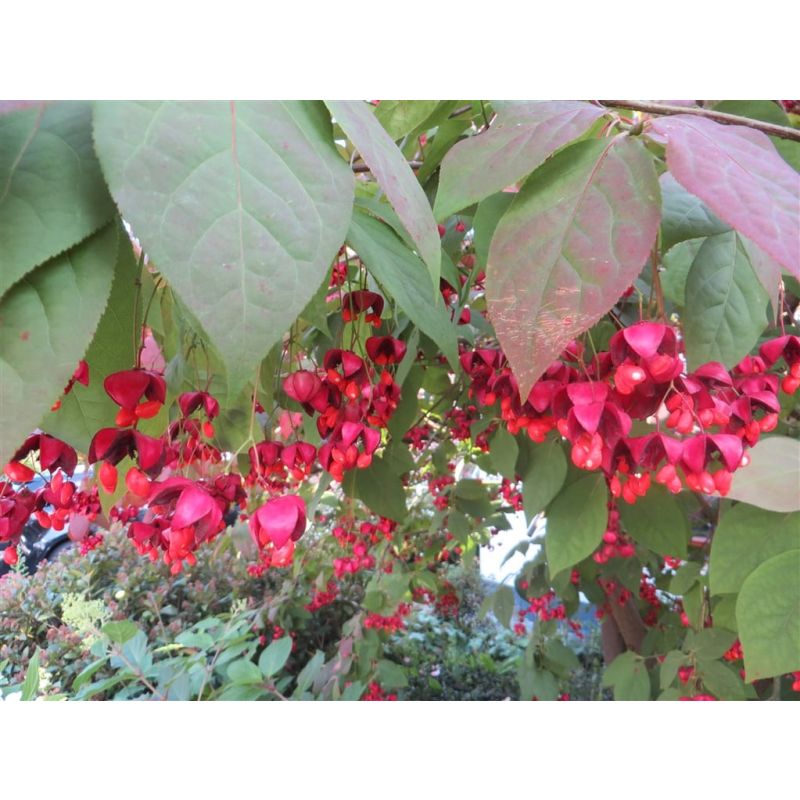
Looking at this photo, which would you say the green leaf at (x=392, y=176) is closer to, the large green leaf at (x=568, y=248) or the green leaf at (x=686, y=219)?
the large green leaf at (x=568, y=248)

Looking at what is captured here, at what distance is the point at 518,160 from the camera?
32 centimetres

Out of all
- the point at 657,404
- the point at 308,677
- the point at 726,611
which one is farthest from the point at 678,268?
the point at 308,677

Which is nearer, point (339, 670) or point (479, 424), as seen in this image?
point (479, 424)

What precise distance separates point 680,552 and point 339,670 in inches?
37.8

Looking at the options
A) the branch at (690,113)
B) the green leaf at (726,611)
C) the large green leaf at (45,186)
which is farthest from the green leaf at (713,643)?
the large green leaf at (45,186)

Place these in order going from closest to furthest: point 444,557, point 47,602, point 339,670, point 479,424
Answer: point 479,424 < point 47,602 < point 339,670 < point 444,557

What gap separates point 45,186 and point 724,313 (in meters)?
0.40

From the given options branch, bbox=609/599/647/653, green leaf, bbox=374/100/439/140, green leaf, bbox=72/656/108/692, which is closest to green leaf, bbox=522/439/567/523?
green leaf, bbox=374/100/439/140

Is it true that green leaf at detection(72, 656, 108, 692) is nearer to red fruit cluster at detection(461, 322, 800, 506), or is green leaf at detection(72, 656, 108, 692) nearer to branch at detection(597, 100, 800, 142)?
red fruit cluster at detection(461, 322, 800, 506)

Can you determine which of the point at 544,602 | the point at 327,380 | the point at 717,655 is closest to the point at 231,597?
the point at 544,602

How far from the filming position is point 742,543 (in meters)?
0.58

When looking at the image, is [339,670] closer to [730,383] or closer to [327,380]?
[327,380]

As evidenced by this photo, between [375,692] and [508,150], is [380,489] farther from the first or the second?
[375,692]

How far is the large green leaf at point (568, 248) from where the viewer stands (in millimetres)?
284
